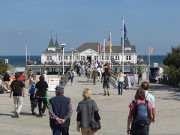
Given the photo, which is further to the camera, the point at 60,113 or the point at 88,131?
the point at 60,113

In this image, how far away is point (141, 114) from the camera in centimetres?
682

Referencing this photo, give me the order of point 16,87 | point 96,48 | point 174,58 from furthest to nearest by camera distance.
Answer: point 96,48 → point 174,58 → point 16,87

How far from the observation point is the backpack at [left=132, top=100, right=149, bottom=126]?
6821 millimetres

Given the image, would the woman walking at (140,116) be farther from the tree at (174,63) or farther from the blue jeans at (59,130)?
the tree at (174,63)

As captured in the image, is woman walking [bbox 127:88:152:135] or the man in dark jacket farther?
the man in dark jacket

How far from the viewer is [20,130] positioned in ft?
34.2

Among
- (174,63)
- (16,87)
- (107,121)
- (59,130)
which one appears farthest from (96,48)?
(59,130)

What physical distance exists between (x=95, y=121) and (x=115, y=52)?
7835 centimetres

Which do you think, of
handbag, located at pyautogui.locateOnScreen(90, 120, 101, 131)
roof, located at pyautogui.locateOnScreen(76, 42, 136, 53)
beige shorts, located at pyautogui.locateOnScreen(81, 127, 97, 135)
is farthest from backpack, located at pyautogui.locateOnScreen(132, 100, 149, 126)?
roof, located at pyautogui.locateOnScreen(76, 42, 136, 53)

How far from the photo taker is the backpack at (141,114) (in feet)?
22.4

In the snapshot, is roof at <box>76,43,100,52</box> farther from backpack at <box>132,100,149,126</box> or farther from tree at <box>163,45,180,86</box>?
backpack at <box>132,100,149,126</box>

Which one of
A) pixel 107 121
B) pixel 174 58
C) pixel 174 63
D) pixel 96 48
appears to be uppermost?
pixel 96 48

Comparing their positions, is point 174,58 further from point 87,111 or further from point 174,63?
point 87,111

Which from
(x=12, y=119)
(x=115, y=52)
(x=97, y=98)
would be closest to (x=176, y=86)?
(x=97, y=98)
